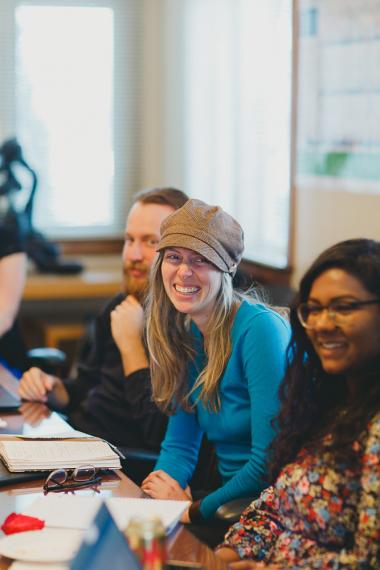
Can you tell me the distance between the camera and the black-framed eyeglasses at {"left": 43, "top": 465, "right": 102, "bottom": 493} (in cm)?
199

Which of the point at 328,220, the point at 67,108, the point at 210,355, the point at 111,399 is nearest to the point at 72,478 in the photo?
the point at 210,355

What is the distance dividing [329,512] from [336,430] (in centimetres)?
14

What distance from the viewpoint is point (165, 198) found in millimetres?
2904

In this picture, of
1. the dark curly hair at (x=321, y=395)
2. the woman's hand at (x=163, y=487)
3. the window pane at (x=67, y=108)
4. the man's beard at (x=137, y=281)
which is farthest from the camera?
the window pane at (x=67, y=108)

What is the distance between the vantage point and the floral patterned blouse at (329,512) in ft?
5.14

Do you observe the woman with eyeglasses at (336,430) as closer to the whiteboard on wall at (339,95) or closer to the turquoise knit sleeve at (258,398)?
the turquoise knit sleeve at (258,398)

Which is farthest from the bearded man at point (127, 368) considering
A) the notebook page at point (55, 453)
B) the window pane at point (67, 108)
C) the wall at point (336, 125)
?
the window pane at point (67, 108)

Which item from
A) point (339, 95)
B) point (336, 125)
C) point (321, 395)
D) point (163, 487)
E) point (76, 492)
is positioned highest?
point (339, 95)

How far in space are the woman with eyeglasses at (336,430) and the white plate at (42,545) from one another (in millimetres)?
296

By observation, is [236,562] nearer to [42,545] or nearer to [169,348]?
[42,545]

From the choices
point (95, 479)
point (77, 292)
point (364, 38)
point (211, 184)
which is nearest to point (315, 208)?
point (364, 38)

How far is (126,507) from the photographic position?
177 cm

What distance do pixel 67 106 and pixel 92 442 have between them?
11.7ft

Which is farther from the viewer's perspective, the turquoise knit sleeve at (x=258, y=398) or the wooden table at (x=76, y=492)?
the turquoise knit sleeve at (x=258, y=398)
